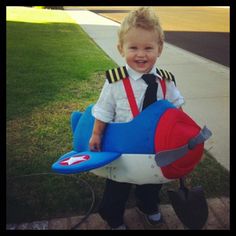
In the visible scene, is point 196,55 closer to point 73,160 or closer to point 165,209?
point 165,209

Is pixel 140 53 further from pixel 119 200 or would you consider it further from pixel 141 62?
pixel 119 200

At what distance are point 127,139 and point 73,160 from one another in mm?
364

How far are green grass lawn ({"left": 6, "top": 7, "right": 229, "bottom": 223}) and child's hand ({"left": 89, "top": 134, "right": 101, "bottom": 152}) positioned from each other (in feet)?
2.48

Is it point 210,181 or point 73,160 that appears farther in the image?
point 210,181

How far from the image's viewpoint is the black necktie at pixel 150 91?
87.8 inches

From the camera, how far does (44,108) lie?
5039 mm

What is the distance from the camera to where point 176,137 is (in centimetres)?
213

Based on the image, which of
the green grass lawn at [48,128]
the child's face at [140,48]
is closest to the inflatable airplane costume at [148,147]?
the child's face at [140,48]

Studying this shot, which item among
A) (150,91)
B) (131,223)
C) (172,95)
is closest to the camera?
(150,91)

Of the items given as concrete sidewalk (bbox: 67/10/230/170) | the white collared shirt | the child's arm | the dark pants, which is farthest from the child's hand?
concrete sidewalk (bbox: 67/10/230/170)

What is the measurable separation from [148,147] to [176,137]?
18 cm

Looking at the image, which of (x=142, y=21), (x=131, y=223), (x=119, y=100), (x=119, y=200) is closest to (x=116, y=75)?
(x=119, y=100)
